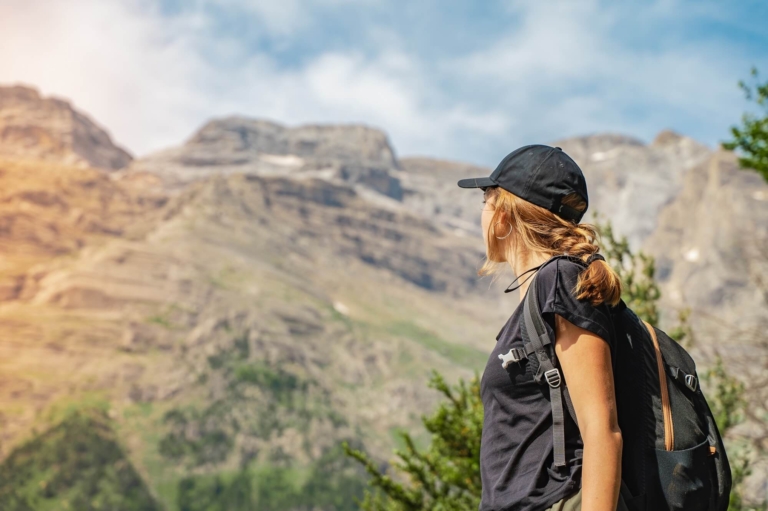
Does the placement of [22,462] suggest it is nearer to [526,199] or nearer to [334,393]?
[334,393]

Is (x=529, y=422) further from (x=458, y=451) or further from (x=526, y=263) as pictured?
(x=458, y=451)

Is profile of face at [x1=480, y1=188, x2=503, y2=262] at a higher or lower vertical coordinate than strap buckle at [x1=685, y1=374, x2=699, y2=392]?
higher

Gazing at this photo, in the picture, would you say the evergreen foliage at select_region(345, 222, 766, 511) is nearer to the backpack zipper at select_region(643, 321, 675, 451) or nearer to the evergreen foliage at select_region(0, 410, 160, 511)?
the backpack zipper at select_region(643, 321, 675, 451)

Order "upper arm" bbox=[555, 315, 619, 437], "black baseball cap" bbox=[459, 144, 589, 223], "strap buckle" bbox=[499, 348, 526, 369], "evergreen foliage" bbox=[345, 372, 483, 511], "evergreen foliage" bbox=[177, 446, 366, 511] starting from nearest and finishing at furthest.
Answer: "upper arm" bbox=[555, 315, 619, 437] < "strap buckle" bbox=[499, 348, 526, 369] < "black baseball cap" bbox=[459, 144, 589, 223] < "evergreen foliage" bbox=[345, 372, 483, 511] < "evergreen foliage" bbox=[177, 446, 366, 511]

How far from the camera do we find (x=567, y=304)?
8.47ft

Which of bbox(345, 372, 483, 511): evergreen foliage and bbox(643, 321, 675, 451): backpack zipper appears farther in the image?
bbox(345, 372, 483, 511): evergreen foliage

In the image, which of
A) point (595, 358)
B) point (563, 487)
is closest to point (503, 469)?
point (563, 487)

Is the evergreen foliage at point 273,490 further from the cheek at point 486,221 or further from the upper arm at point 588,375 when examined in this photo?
the upper arm at point 588,375

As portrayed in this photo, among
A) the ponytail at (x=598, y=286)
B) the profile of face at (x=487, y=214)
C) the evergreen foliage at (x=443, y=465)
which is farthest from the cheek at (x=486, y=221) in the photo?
the evergreen foliage at (x=443, y=465)

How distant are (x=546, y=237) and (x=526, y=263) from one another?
0.15 meters

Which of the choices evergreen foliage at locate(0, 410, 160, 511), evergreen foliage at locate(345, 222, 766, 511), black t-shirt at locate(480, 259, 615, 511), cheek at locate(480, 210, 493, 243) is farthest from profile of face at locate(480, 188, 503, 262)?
evergreen foliage at locate(0, 410, 160, 511)

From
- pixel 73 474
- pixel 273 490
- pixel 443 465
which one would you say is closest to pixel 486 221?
pixel 443 465

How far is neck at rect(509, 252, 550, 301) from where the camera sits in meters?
2.91

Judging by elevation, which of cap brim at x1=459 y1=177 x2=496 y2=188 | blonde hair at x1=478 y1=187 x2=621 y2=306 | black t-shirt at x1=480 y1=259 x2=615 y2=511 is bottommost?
black t-shirt at x1=480 y1=259 x2=615 y2=511
